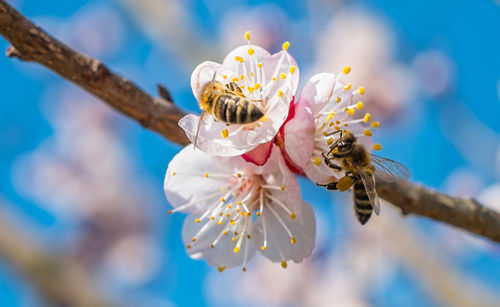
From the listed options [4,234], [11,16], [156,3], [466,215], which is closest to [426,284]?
[466,215]

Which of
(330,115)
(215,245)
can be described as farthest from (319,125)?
(215,245)

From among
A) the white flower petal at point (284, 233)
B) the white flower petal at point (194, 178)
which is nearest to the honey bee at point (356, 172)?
the white flower petal at point (284, 233)

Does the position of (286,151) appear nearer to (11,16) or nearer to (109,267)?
(11,16)

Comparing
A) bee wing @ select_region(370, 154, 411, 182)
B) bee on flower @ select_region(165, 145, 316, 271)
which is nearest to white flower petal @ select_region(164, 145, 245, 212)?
bee on flower @ select_region(165, 145, 316, 271)

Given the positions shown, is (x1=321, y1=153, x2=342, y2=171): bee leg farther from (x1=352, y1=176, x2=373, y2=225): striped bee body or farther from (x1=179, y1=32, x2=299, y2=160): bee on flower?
(x1=179, y1=32, x2=299, y2=160): bee on flower

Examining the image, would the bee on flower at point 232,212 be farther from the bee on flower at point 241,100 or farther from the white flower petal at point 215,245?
the bee on flower at point 241,100
